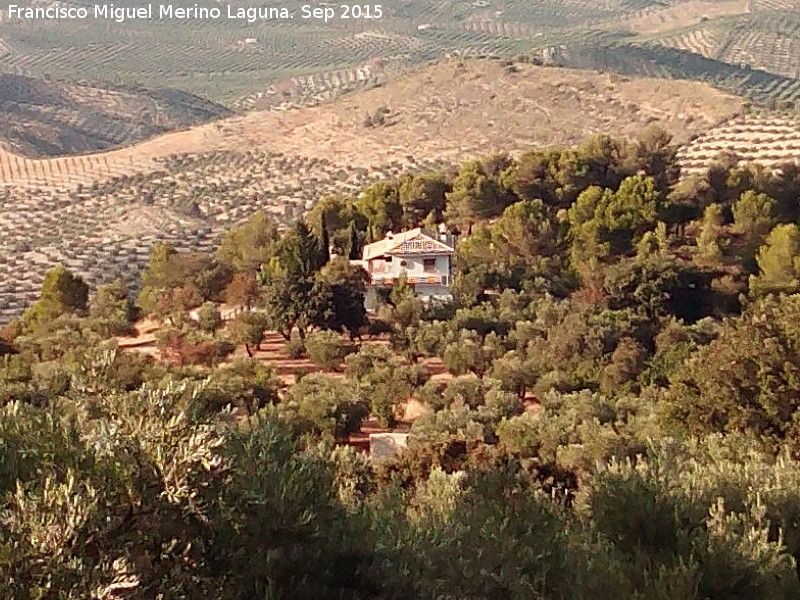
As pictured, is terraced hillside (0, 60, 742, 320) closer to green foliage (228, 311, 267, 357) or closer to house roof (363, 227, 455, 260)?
house roof (363, 227, 455, 260)

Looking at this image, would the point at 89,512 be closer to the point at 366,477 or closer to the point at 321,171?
the point at 366,477

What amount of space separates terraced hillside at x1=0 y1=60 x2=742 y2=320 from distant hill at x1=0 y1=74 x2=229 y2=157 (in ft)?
76.7

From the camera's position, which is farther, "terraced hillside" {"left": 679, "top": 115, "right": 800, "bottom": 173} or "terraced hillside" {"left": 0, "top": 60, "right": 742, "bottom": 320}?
"terraced hillside" {"left": 0, "top": 60, "right": 742, "bottom": 320}

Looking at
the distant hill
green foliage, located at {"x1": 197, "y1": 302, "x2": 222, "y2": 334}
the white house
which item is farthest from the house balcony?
the distant hill

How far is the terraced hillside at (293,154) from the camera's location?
155ft

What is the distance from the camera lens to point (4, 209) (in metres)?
53.6

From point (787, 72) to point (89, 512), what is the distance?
395 feet

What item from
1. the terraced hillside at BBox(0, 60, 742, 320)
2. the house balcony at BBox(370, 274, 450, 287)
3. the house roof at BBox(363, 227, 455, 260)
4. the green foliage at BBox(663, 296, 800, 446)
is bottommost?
the terraced hillside at BBox(0, 60, 742, 320)

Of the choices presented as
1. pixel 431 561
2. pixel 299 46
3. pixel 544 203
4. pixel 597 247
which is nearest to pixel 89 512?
pixel 431 561

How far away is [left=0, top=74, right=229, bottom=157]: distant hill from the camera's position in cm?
9456

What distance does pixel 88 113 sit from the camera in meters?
107

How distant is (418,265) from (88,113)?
90977 millimetres

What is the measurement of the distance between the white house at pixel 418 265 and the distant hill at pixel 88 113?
70.0 meters

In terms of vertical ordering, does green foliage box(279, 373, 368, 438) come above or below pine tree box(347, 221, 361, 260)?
above
